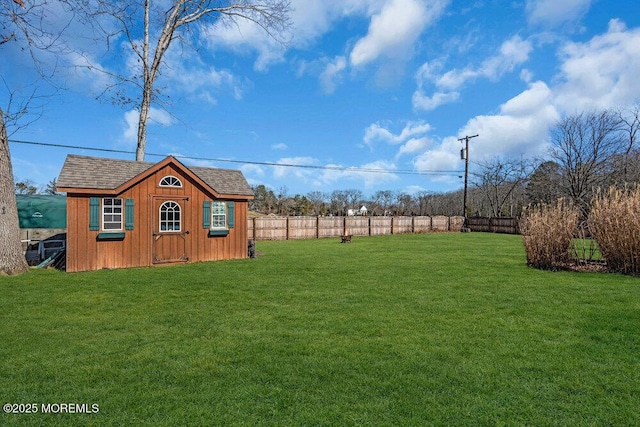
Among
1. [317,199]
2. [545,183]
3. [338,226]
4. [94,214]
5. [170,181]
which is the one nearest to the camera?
[94,214]

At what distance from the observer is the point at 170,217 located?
11.6 m

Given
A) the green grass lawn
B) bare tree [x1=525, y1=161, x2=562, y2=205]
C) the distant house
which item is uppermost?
bare tree [x1=525, y1=161, x2=562, y2=205]

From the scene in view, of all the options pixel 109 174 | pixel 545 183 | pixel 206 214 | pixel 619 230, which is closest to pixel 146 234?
pixel 206 214

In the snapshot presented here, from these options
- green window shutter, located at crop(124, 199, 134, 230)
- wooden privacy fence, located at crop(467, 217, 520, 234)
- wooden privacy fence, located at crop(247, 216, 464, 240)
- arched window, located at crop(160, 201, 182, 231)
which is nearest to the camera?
green window shutter, located at crop(124, 199, 134, 230)

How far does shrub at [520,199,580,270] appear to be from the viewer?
997cm

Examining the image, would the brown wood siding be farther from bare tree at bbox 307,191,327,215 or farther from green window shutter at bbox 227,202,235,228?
bare tree at bbox 307,191,327,215

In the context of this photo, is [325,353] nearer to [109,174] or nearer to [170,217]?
[170,217]

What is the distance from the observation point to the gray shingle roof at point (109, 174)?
10.2 m

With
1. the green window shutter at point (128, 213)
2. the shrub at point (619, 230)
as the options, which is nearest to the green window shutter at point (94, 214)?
the green window shutter at point (128, 213)

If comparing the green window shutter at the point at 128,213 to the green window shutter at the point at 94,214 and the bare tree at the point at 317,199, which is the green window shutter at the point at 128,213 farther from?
the bare tree at the point at 317,199

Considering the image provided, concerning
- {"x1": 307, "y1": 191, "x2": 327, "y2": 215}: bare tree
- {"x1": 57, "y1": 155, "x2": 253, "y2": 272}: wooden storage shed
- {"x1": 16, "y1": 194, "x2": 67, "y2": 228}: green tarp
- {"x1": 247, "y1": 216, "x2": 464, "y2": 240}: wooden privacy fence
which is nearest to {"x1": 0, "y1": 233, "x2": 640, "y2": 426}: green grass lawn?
{"x1": 57, "y1": 155, "x2": 253, "y2": 272}: wooden storage shed

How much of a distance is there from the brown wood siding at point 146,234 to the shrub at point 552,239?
918 cm

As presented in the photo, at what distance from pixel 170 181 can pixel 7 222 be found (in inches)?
162

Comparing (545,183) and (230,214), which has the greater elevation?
(545,183)
